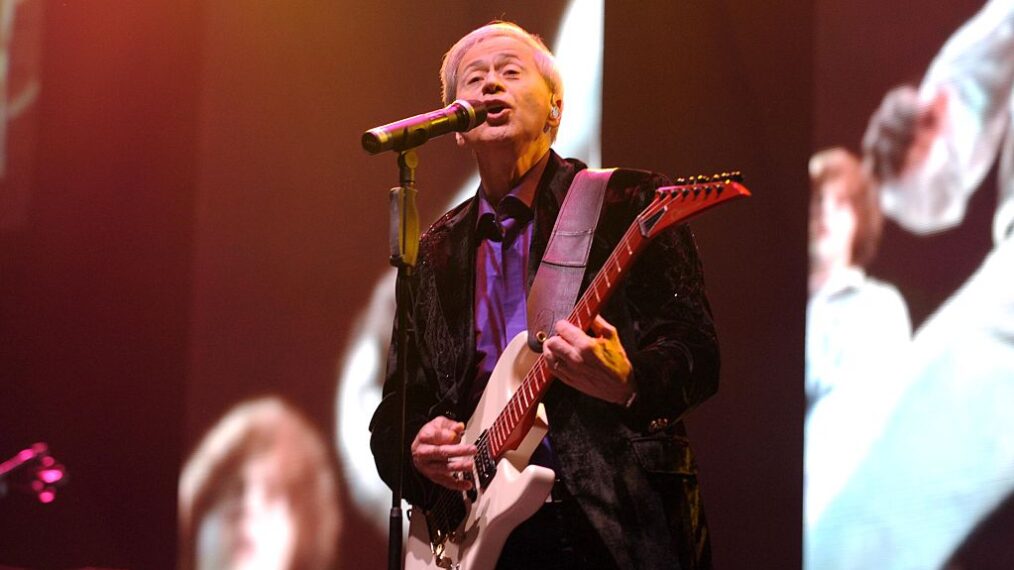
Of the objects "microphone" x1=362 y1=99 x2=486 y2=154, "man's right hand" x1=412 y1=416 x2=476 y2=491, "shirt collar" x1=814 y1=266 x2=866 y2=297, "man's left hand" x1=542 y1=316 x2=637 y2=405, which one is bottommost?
"man's right hand" x1=412 y1=416 x2=476 y2=491

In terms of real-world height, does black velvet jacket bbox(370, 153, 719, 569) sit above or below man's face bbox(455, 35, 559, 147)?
below

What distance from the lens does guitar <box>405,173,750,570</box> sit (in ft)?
7.06

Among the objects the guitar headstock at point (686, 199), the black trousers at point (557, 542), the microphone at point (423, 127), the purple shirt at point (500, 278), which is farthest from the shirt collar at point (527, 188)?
the black trousers at point (557, 542)

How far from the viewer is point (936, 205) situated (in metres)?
2.99

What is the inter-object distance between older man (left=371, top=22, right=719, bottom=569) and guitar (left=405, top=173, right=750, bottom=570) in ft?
0.16

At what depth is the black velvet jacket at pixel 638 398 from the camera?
2166 mm

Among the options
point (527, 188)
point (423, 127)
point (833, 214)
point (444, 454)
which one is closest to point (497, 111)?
point (527, 188)

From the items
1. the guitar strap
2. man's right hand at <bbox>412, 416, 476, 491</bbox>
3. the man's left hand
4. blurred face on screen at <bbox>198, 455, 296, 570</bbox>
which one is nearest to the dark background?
blurred face on screen at <bbox>198, 455, 296, 570</bbox>

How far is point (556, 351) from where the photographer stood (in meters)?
2.10

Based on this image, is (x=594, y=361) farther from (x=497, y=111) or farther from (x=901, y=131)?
(x=901, y=131)

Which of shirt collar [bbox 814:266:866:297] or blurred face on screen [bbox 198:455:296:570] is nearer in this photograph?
shirt collar [bbox 814:266:866:297]

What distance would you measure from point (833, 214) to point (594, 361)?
4.41ft

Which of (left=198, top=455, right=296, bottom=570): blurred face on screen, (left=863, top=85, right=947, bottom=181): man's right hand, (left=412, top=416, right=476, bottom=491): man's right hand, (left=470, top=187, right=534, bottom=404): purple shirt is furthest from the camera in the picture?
(left=198, top=455, right=296, bottom=570): blurred face on screen

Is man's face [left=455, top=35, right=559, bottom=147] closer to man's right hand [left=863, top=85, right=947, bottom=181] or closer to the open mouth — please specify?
the open mouth
